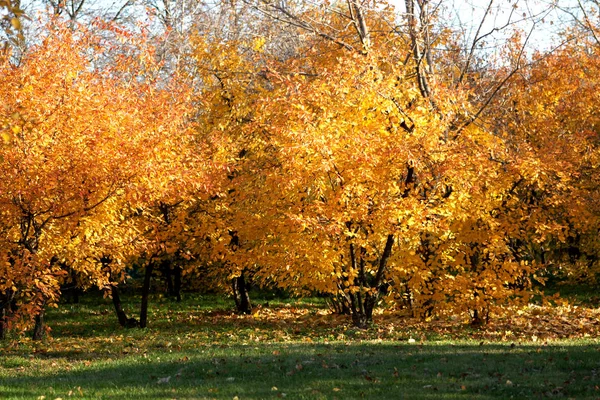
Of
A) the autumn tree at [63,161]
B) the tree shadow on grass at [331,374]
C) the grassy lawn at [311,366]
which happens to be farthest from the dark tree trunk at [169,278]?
the tree shadow on grass at [331,374]

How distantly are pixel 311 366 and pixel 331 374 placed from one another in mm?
691

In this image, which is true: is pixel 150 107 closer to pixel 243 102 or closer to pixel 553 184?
pixel 243 102

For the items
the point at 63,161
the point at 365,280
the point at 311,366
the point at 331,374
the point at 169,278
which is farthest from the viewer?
the point at 169,278

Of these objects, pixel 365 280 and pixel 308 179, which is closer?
pixel 308 179

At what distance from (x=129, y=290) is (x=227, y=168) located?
1558 centimetres

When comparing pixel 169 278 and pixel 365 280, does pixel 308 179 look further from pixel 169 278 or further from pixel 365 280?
pixel 169 278

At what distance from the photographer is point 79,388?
25.8 ft

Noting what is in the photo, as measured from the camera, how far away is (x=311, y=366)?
8695 mm

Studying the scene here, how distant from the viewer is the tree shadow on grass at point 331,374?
705 centimetres

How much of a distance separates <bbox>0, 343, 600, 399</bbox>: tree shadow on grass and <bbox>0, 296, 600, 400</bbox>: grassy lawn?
1cm

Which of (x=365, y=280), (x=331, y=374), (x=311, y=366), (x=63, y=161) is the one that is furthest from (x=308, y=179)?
(x=331, y=374)

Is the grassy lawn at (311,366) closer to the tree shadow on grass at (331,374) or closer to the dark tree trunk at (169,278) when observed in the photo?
the tree shadow on grass at (331,374)

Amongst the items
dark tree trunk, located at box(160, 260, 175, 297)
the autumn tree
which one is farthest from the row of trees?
dark tree trunk, located at box(160, 260, 175, 297)

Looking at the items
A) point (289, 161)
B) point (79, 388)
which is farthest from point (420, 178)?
point (79, 388)
